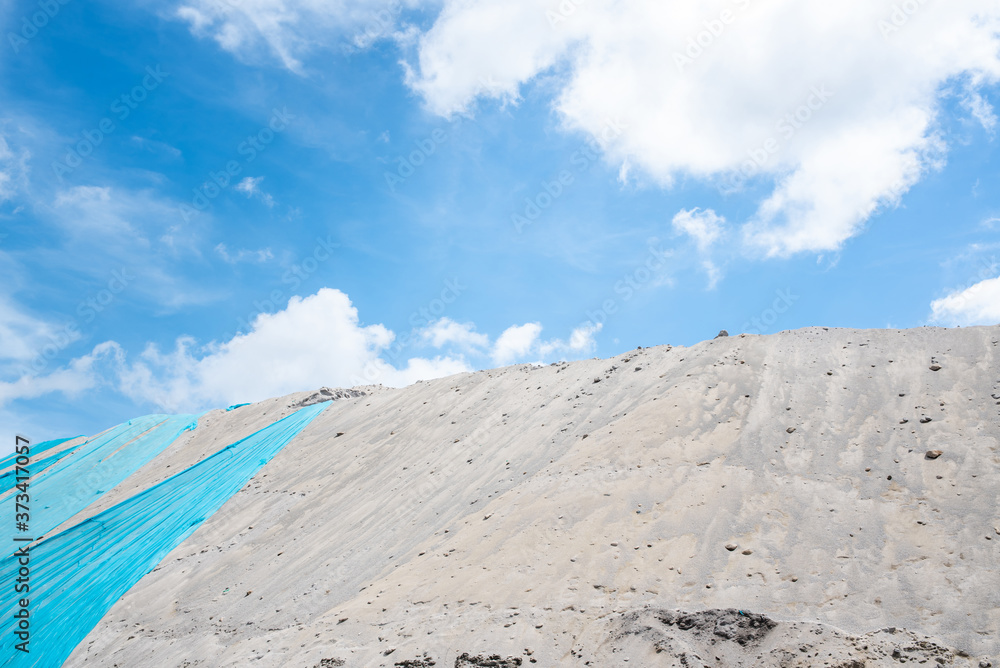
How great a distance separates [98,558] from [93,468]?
23.3 feet

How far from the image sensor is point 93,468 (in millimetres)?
14727

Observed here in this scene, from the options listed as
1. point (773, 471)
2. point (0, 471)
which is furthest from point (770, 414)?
point (0, 471)

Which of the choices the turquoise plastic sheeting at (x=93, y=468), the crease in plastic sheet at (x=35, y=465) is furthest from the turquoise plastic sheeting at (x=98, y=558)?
the crease in plastic sheet at (x=35, y=465)

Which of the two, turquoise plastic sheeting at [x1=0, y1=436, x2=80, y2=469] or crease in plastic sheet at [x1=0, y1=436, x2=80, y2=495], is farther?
turquoise plastic sheeting at [x1=0, y1=436, x2=80, y2=469]

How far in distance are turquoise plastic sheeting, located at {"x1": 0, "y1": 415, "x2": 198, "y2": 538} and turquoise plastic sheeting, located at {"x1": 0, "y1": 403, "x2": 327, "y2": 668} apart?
2.23 m

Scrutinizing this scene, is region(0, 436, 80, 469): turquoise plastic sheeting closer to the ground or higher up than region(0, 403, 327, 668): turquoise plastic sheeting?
higher up

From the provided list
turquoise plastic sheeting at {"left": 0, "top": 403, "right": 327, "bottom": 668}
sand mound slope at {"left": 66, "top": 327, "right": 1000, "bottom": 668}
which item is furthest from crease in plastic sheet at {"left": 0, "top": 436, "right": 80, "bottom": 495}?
sand mound slope at {"left": 66, "top": 327, "right": 1000, "bottom": 668}

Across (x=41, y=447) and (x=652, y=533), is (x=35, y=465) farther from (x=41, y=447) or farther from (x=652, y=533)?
(x=652, y=533)

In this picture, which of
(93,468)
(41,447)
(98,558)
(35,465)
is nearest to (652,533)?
(98,558)

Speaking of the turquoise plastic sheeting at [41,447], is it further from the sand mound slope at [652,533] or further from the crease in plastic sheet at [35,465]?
the sand mound slope at [652,533]

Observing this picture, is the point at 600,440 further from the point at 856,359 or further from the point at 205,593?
the point at 205,593

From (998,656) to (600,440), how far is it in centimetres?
467

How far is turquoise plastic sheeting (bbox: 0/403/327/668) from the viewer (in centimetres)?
761

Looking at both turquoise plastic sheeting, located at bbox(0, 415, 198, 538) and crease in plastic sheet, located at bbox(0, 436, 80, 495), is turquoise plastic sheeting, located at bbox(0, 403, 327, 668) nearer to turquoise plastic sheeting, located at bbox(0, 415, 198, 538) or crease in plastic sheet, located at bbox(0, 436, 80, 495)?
turquoise plastic sheeting, located at bbox(0, 415, 198, 538)
